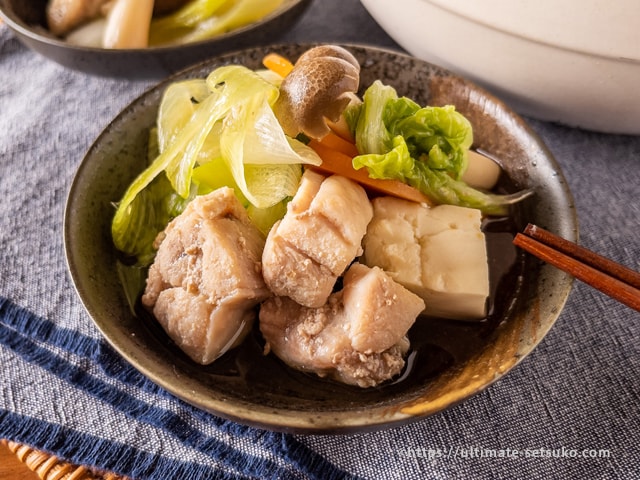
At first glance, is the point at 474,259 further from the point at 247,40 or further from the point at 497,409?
the point at 247,40

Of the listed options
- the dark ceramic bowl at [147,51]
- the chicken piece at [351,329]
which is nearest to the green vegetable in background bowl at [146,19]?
the dark ceramic bowl at [147,51]

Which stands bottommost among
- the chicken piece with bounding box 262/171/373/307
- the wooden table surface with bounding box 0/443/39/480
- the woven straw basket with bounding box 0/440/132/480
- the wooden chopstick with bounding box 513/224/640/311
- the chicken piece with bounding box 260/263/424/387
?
the wooden table surface with bounding box 0/443/39/480

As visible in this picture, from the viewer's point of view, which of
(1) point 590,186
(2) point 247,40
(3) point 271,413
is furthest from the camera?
(2) point 247,40

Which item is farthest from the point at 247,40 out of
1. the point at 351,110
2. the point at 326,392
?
the point at 326,392

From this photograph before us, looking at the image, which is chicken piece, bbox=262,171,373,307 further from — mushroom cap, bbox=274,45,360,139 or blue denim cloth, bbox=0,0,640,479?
blue denim cloth, bbox=0,0,640,479

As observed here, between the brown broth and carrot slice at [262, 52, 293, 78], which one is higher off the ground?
carrot slice at [262, 52, 293, 78]

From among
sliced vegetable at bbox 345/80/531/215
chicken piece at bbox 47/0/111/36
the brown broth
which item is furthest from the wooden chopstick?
chicken piece at bbox 47/0/111/36
